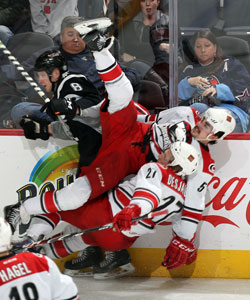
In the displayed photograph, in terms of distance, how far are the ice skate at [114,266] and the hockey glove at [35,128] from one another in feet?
2.52

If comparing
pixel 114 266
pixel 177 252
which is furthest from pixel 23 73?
pixel 177 252

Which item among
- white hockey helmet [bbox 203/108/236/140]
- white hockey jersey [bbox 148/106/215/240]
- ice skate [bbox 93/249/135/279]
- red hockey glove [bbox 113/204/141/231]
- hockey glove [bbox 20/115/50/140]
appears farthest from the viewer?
ice skate [bbox 93/249/135/279]

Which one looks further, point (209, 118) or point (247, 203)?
point (247, 203)

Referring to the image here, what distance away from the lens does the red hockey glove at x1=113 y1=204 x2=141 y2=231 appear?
3.39 m

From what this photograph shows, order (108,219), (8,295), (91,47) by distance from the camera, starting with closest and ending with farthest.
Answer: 1. (8,295)
2. (91,47)
3. (108,219)

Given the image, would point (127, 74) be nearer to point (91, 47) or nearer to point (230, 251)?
point (91, 47)

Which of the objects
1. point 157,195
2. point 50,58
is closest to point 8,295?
point 157,195

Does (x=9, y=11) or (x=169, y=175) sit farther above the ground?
(x=9, y=11)

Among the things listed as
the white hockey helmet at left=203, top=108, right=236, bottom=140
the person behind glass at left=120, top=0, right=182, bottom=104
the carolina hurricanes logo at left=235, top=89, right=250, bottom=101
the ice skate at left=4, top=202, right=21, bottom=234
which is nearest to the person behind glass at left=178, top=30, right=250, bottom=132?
the carolina hurricanes logo at left=235, top=89, right=250, bottom=101

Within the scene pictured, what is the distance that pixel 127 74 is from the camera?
396cm

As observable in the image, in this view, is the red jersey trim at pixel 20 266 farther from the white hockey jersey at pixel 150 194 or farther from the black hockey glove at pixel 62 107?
the black hockey glove at pixel 62 107

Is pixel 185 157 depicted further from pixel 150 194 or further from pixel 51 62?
pixel 51 62

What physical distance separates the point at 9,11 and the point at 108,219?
1.26 m

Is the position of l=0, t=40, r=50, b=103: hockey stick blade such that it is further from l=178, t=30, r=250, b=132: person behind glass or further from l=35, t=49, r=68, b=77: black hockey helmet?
l=178, t=30, r=250, b=132: person behind glass
